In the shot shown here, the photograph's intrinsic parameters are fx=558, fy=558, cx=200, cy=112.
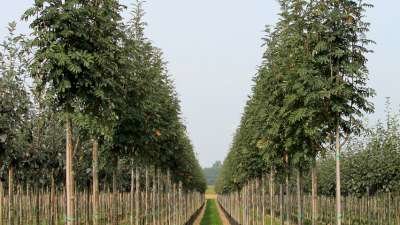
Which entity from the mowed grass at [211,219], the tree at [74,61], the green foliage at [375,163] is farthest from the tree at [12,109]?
the mowed grass at [211,219]

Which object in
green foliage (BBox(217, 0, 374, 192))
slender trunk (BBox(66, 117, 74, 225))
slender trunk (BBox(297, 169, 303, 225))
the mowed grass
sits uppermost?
green foliage (BBox(217, 0, 374, 192))

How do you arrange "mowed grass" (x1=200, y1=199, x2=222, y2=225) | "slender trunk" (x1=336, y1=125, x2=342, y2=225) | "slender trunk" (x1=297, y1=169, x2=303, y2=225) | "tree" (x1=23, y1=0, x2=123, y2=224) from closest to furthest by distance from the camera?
"tree" (x1=23, y1=0, x2=123, y2=224) → "slender trunk" (x1=336, y1=125, x2=342, y2=225) → "slender trunk" (x1=297, y1=169, x2=303, y2=225) → "mowed grass" (x1=200, y1=199, x2=222, y2=225)

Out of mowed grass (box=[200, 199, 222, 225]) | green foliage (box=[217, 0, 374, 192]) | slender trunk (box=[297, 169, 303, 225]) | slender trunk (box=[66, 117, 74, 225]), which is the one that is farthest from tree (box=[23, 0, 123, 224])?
mowed grass (box=[200, 199, 222, 225])

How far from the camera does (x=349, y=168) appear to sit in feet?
135

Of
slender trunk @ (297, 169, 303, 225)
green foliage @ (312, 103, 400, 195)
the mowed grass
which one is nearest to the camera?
slender trunk @ (297, 169, 303, 225)

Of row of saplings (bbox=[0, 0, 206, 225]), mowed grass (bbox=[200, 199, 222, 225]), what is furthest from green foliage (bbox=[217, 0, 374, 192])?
mowed grass (bbox=[200, 199, 222, 225])

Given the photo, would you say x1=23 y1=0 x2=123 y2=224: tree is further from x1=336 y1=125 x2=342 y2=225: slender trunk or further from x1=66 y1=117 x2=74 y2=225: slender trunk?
x1=336 y1=125 x2=342 y2=225: slender trunk

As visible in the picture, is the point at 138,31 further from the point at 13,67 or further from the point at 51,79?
the point at 51,79

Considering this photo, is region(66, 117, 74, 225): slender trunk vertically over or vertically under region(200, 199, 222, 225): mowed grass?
over

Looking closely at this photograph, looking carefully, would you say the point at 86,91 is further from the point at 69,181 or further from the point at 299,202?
the point at 299,202

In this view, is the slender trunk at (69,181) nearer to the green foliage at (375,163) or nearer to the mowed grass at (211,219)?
the green foliage at (375,163)

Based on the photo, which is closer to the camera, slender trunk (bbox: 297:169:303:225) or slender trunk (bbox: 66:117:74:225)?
slender trunk (bbox: 66:117:74:225)

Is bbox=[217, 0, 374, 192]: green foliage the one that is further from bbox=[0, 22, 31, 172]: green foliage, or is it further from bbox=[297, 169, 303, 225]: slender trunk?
bbox=[0, 22, 31, 172]: green foliage

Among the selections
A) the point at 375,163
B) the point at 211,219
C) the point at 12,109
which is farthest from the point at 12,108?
the point at 211,219
